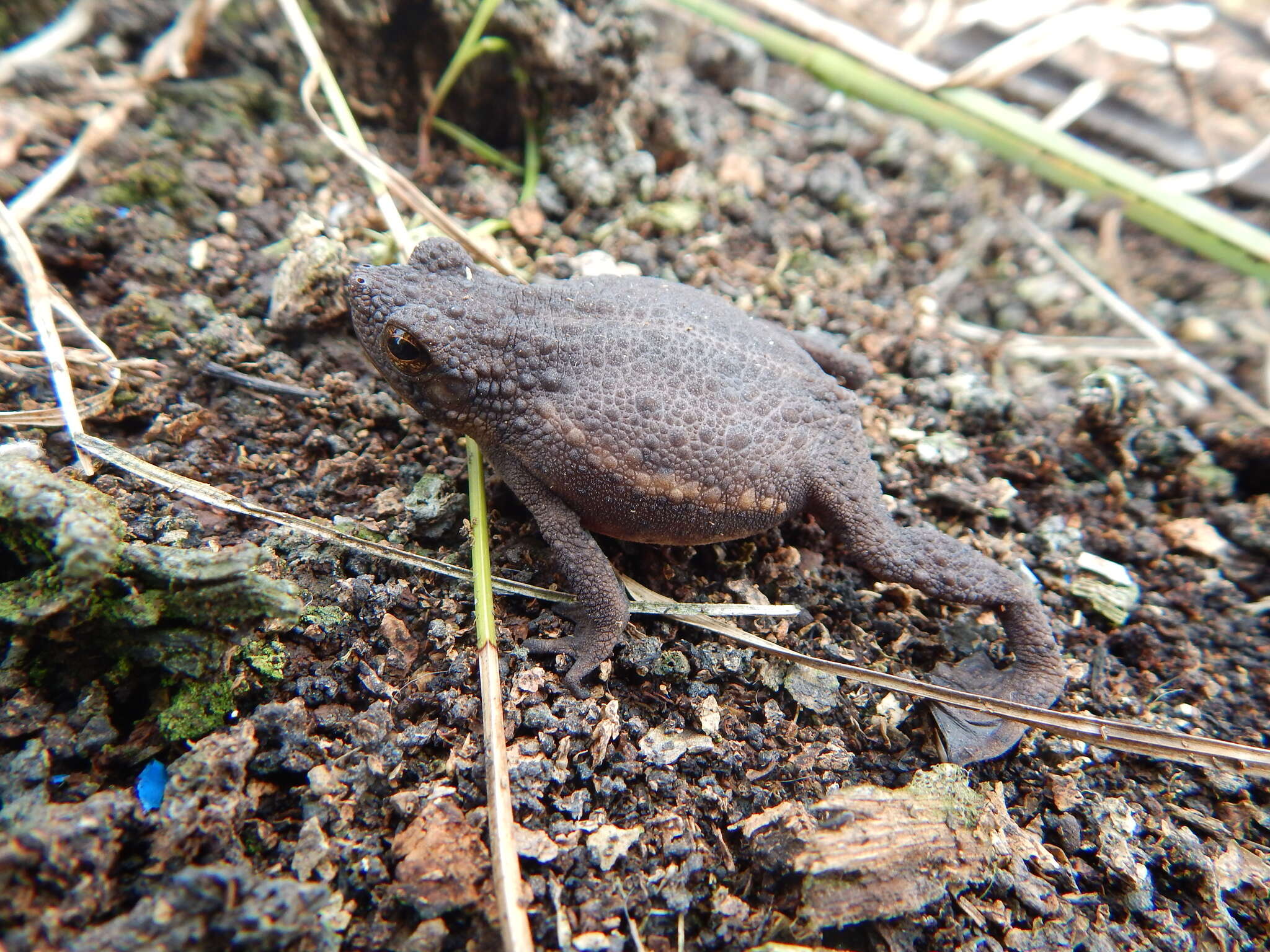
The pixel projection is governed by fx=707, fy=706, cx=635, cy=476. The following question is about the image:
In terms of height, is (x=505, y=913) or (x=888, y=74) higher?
(x=888, y=74)

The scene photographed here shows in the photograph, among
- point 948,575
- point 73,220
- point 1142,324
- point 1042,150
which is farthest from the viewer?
point 1142,324

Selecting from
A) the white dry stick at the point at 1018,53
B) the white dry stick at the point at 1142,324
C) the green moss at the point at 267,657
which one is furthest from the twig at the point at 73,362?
the white dry stick at the point at 1142,324

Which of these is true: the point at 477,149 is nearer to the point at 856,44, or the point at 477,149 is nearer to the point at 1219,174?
the point at 856,44

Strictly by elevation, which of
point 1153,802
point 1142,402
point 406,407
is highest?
point 1142,402

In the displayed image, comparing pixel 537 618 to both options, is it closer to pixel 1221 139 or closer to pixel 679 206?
pixel 679 206

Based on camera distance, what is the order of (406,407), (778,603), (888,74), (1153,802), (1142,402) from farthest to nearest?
(888,74) < (1142,402) < (406,407) < (778,603) < (1153,802)

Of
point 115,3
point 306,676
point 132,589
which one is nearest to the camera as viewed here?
point 132,589

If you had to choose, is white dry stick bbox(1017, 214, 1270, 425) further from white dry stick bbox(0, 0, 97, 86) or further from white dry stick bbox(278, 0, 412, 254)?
white dry stick bbox(0, 0, 97, 86)

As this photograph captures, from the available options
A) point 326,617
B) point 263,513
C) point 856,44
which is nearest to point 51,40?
point 263,513

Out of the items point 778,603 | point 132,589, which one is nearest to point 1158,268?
point 778,603
